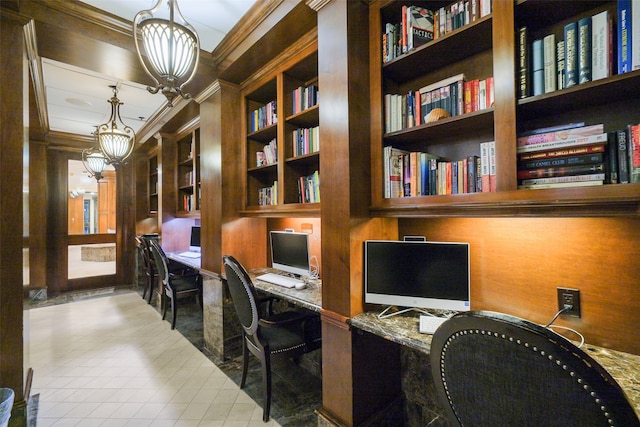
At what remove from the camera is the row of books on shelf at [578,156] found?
100 cm

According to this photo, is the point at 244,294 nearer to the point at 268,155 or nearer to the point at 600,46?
the point at 268,155

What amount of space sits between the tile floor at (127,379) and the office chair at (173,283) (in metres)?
0.31

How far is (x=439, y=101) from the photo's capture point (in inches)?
58.4

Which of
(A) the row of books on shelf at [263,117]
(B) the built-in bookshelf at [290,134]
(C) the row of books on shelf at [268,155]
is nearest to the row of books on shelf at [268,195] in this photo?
(B) the built-in bookshelf at [290,134]

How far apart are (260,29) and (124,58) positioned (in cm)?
119

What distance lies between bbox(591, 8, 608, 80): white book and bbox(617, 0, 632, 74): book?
29mm

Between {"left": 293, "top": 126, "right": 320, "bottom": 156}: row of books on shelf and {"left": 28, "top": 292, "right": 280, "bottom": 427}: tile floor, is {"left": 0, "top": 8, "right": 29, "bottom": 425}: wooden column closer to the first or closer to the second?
{"left": 28, "top": 292, "right": 280, "bottom": 427}: tile floor

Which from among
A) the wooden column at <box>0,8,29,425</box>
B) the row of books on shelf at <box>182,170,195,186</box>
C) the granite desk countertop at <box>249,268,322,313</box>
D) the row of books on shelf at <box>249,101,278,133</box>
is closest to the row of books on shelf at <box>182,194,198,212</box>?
the row of books on shelf at <box>182,170,195,186</box>

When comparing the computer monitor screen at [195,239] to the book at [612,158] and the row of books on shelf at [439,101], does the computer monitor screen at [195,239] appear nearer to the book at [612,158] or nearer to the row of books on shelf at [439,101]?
the row of books on shelf at [439,101]

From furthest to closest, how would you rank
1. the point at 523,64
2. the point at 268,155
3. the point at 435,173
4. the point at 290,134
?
the point at 268,155 → the point at 290,134 → the point at 435,173 → the point at 523,64

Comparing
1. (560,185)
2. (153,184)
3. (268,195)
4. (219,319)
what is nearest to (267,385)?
(219,319)

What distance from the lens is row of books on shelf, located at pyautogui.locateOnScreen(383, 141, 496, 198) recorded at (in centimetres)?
131

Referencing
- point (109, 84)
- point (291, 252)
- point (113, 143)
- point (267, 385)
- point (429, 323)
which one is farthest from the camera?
point (109, 84)

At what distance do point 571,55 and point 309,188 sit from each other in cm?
167
